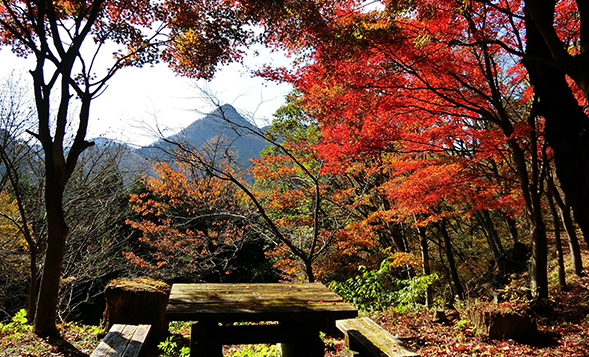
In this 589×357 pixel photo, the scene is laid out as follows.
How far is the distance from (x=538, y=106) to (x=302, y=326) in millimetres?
4287

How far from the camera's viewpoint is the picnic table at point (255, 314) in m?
2.90

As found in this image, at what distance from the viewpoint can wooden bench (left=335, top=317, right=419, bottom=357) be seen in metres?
3.10

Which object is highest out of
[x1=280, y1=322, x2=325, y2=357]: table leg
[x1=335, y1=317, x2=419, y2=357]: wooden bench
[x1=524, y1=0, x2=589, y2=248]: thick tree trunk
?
[x1=524, y1=0, x2=589, y2=248]: thick tree trunk

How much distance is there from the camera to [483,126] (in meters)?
12.1

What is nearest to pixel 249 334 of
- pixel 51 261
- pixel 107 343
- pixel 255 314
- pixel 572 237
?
pixel 255 314

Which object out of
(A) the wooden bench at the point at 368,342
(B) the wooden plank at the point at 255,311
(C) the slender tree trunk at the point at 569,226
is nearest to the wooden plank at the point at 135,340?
(B) the wooden plank at the point at 255,311

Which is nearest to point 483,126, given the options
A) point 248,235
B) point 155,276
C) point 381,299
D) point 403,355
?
point 381,299

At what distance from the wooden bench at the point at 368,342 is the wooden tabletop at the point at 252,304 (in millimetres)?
489

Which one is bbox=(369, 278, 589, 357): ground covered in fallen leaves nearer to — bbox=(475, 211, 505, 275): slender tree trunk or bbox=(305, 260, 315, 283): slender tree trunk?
bbox=(305, 260, 315, 283): slender tree trunk

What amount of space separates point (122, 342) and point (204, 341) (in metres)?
1.27

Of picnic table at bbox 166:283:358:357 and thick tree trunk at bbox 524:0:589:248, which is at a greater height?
thick tree trunk at bbox 524:0:589:248

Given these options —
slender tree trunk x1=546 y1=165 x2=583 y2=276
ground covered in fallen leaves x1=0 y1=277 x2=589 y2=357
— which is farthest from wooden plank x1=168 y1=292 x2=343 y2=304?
slender tree trunk x1=546 y1=165 x2=583 y2=276

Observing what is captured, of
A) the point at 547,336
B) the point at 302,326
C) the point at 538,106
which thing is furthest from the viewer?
the point at 547,336

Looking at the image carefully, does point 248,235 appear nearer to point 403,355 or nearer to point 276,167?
point 276,167
